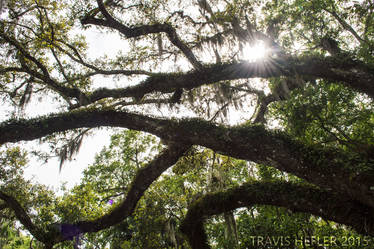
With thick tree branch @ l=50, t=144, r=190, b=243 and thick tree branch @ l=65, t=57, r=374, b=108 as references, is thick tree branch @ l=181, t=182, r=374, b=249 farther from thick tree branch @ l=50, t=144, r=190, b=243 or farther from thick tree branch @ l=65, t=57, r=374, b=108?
thick tree branch @ l=65, t=57, r=374, b=108

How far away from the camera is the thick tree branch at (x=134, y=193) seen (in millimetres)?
6003

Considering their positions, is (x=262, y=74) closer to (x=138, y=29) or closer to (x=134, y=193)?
(x=138, y=29)

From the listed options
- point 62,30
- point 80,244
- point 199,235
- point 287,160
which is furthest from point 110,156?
point 287,160

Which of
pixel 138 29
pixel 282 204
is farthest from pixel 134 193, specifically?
pixel 138 29

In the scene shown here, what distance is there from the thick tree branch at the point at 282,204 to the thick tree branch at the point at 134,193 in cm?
149

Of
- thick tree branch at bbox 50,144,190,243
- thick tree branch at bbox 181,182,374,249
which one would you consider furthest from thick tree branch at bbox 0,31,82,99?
thick tree branch at bbox 181,182,374,249

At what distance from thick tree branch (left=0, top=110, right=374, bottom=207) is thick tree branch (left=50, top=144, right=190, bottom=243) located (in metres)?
0.65

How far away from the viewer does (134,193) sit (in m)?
6.54

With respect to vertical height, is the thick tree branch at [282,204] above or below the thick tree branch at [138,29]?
below

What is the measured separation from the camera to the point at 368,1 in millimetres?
5691

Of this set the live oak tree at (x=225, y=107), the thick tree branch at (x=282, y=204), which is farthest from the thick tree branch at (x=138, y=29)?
the thick tree branch at (x=282, y=204)

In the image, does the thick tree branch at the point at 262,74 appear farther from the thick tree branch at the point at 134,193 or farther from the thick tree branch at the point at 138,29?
the thick tree branch at the point at 134,193

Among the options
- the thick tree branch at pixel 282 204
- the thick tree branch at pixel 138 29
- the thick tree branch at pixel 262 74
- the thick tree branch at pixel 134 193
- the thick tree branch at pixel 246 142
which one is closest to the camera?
the thick tree branch at pixel 246 142

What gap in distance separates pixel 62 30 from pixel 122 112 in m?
4.54
